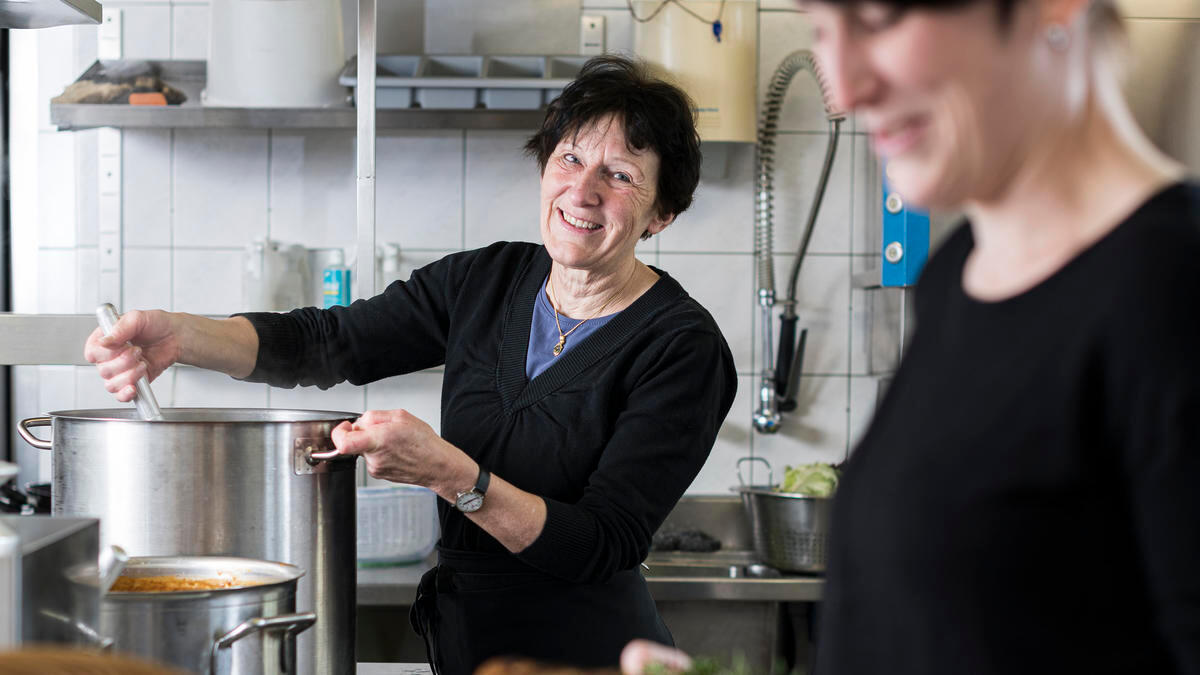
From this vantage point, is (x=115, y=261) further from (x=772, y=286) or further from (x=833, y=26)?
(x=833, y=26)

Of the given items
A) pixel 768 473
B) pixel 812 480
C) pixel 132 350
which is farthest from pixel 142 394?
pixel 768 473

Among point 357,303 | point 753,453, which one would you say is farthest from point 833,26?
point 753,453

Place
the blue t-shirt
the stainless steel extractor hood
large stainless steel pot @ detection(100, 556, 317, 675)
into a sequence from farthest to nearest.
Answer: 1. the blue t-shirt
2. the stainless steel extractor hood
3. large stainless steel pot @ detection(100, 556, 317, 675)

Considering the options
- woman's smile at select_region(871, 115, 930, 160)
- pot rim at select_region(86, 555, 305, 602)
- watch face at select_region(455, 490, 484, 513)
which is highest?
woman's smile at select_region(871, 115, 930, 160)

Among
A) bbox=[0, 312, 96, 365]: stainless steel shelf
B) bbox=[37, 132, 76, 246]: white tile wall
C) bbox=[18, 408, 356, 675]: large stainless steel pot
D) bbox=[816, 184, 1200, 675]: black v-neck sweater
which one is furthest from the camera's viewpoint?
bbox=[37, 132, 76, 246]: white tile wall

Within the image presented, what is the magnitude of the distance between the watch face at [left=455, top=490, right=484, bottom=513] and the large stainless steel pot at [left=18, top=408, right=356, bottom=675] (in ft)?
0.48

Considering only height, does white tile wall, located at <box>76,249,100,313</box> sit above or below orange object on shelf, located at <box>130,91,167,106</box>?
below

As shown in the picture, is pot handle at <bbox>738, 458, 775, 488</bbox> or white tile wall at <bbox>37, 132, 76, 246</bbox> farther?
pot handle at <bbox>738, 458, 775, 488</bbox>

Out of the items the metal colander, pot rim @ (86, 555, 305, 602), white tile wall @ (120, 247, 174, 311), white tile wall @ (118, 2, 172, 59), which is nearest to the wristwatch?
pot rim @ (86, 555, 305, 602)

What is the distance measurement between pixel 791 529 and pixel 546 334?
1.02 meters

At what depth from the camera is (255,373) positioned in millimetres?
1486

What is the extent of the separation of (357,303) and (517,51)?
1.24m

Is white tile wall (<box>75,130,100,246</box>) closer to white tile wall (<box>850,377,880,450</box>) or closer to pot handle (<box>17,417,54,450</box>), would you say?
pot handle (<box>17,417,54,450</box>)

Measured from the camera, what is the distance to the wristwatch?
1.21 meters
